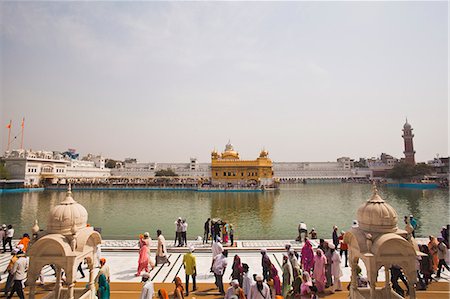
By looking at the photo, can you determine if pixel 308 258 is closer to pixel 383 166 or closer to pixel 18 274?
pixel 18 274

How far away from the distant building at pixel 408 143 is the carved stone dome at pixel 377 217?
64.4 meters

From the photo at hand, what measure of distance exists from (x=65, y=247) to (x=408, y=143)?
225 feet

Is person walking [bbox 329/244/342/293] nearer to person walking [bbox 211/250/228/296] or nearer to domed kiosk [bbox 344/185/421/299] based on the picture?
domed kiosk [bbox 344/185/421/299]

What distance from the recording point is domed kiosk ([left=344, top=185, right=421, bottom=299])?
3.63 m

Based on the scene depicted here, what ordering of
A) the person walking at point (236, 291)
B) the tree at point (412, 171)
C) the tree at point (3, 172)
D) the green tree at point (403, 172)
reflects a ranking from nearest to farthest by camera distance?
the person walking at point (236, 291), the tree at point (3, 172), the tree at point (412, 171), the green tree at point (403, 172)

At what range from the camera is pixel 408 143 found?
189 ft

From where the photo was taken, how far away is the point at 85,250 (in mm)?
4270

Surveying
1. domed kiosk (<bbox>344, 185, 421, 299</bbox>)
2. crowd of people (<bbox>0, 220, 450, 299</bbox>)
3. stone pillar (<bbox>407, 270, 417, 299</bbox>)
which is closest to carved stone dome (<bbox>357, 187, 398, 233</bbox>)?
domed kiosk (<bbox>344, 185, 421, 299</bbox>)

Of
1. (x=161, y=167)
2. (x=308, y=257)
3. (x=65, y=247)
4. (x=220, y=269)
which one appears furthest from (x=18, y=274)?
(x=161, y=167)

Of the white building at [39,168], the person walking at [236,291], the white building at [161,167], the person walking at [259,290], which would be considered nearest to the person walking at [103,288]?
the person walking at [236,291]

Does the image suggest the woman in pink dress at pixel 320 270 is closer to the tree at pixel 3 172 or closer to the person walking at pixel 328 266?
the person walking at pixel 328 266

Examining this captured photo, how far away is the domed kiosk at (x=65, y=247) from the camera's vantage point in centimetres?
387

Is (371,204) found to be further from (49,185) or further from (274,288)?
(49,185)

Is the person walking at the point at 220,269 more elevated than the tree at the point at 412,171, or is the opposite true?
the tree at the point at 412,171
